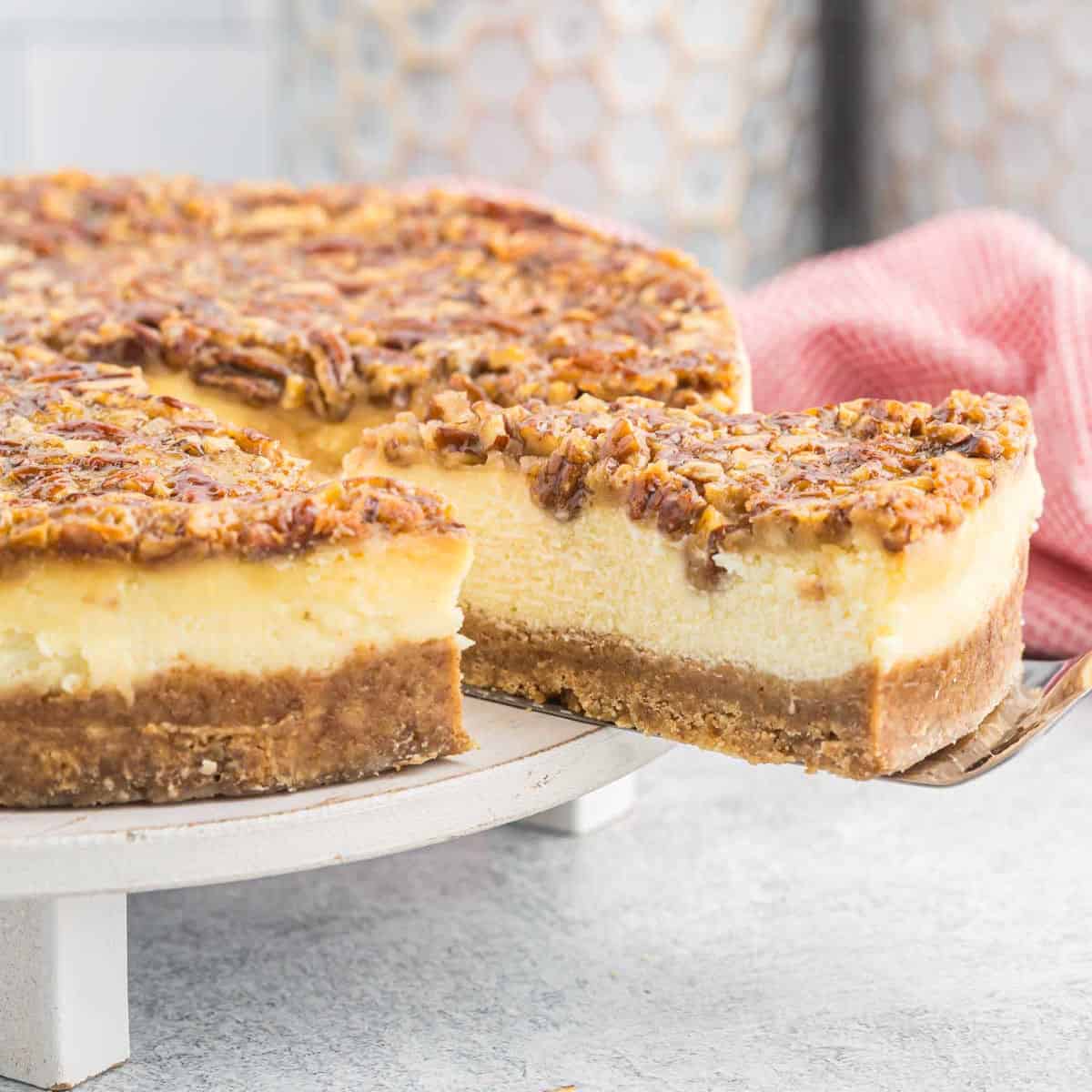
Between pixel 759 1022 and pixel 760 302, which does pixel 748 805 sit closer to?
pixel 759 1022

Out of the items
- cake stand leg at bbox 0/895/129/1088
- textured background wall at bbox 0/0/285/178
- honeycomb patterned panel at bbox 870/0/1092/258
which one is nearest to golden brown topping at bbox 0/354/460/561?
cake stand leg at bbox 0/895/129/1088

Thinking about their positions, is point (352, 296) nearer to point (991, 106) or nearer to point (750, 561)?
point (750, 561)

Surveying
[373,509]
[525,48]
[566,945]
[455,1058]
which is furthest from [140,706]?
[525,48]

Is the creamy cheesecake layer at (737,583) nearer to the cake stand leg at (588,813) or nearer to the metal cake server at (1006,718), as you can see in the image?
the metal cake server at (1006,718)

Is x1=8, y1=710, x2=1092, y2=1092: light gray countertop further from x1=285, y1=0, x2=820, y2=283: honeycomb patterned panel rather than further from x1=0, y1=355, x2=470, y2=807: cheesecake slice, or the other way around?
x1=285, y1=0, x2=820, y2=283: honeycomb patterned panel

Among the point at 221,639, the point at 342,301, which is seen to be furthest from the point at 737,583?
the point at 342,301

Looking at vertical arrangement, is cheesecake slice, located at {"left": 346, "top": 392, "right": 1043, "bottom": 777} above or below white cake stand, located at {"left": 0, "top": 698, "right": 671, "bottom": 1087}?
above
